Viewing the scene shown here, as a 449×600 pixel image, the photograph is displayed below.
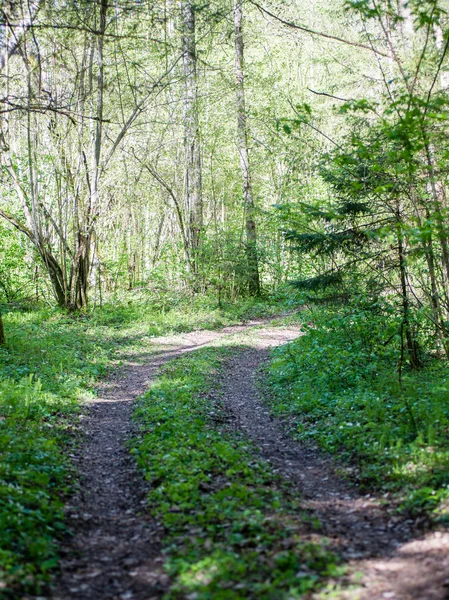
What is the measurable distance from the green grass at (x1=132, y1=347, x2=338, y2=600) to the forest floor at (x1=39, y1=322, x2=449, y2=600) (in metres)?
0.13

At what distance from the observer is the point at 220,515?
5.00m

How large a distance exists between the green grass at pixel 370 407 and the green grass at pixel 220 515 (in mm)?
1188

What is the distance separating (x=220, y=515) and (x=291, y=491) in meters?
1.17

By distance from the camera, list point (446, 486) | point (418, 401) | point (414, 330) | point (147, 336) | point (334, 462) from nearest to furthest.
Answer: point (446, 486) → point (334, 462) → point (418, 401) → point (414, 330) → point (147, 336)

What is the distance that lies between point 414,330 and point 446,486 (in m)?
5.20

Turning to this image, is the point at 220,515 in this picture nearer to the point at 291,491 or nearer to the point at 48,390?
the point at 291,491

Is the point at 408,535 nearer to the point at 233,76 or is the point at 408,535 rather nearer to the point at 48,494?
the point at 48,494

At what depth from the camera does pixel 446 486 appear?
5.24 m

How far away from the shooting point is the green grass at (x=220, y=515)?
4012mm

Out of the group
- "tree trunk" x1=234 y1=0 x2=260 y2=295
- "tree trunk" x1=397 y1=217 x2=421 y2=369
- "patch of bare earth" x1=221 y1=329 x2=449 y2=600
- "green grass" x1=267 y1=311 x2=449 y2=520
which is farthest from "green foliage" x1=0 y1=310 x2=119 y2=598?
"tree trunk" x1=234 y1=0 x2=260 y2=295

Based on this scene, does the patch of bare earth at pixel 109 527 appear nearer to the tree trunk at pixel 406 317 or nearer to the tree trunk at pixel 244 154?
the tree trunk at pixel 406 317

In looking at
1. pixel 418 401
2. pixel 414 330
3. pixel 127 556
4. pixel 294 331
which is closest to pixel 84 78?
pixel 294 331

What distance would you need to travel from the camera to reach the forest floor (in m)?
4.04

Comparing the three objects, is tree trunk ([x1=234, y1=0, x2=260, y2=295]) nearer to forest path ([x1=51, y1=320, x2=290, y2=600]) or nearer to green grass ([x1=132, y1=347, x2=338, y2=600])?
forest path ([x1=51, y1=320, x2=290, y2=600])
